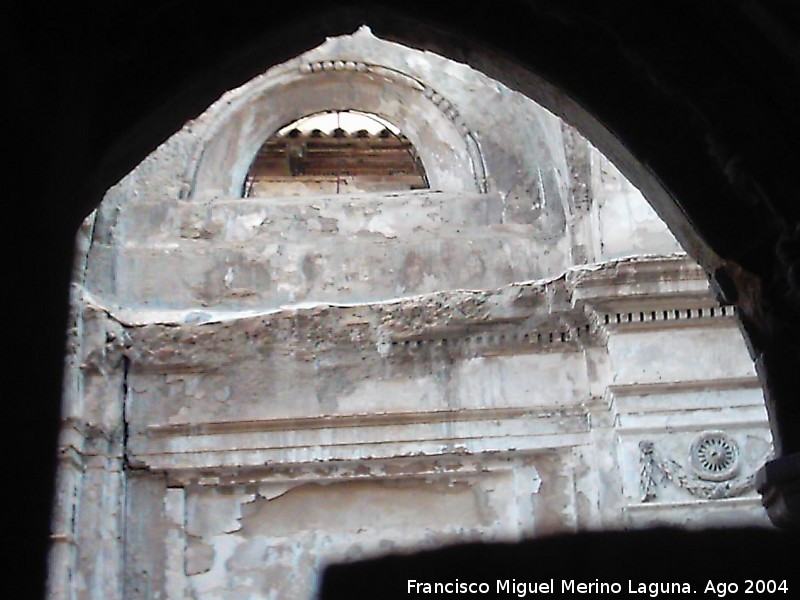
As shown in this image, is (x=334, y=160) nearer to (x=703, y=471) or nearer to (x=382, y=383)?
(x=382, y=383)

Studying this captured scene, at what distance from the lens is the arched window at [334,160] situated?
11.1m

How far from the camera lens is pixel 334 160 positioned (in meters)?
11.5

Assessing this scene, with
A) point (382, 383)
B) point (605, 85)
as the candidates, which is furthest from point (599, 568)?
point (382, 383)

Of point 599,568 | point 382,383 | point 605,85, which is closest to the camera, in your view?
point 599,568

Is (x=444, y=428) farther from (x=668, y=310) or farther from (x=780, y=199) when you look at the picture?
(x=780, y=199)

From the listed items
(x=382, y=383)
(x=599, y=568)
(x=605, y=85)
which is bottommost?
(x=599, y=568)

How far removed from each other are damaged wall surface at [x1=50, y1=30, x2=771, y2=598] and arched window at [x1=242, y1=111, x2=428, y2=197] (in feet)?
11.6

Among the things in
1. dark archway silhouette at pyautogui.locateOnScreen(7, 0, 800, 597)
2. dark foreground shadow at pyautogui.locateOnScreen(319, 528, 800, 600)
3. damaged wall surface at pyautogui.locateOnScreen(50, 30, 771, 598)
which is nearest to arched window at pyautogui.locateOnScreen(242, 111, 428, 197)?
damaged wall surface at pyautogui.locateOnScreen(50, 30, 771, 598)

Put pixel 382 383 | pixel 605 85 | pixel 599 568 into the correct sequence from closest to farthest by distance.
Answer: pixel 599 568, pixel 605 85, pixel 382 383

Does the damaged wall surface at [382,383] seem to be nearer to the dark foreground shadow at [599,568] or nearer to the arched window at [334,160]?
the dark foreground shadow at [599,568]

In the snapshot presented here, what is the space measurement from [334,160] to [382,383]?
16.6 ft

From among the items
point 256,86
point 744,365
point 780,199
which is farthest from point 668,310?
point 780,199

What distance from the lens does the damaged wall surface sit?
20.8 ft

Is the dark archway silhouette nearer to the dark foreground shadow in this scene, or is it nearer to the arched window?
the dark foreground shadow
